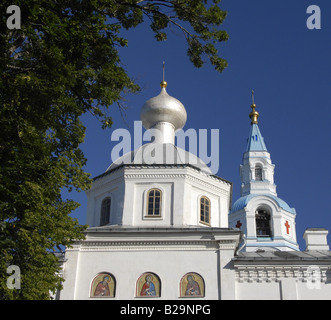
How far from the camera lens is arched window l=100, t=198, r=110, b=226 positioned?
61.0 ft

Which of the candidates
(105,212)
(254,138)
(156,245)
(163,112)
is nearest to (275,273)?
(156,245)

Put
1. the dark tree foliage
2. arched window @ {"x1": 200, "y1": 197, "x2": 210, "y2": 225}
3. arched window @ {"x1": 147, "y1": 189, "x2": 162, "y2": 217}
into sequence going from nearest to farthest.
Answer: the dark tree foliage, arched window @ {"x1": 147, "y1": 189, "x2": 162, "y2": 217}, arched window @ {"x1": 200, "y1": 197, "x2": 210, "y2": 225}

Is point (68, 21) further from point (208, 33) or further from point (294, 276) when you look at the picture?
point (294, 276)

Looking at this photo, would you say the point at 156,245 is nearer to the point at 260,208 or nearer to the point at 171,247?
the point at 171,247

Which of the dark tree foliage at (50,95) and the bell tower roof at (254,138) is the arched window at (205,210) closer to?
the dark tree foliage at (50,95)

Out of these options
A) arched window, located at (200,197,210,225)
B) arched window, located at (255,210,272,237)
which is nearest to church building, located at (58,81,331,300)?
arched window, located at (200,197,210,225)

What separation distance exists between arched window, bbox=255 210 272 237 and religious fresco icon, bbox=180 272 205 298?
1601 centimetres

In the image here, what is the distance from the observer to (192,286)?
52.0ft

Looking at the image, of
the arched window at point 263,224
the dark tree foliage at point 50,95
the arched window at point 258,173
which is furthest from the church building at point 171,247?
the arched window at point 258,173

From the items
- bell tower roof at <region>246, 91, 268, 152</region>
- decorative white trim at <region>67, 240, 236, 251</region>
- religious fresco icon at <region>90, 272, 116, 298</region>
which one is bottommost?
religious fresco icon at <region>90, 272, 116, 298</region>

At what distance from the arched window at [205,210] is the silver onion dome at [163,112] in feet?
16.2

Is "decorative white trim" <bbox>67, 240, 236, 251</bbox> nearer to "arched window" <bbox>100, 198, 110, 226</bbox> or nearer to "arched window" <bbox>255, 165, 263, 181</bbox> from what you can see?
"arched window" <bbox>100, 198, 110, 226</bbox>

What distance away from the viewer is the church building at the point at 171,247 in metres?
15.9
